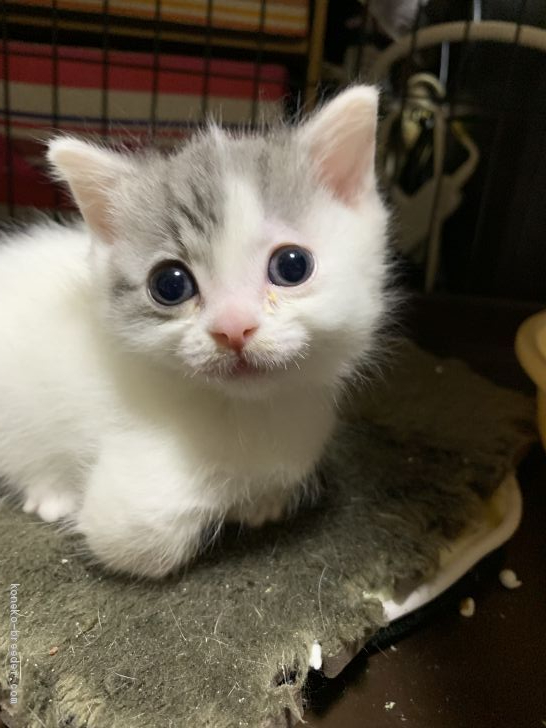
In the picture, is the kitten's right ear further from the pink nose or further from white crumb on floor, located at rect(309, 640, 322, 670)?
white crumb on floor, located at rect(309, 640, 322, 670)

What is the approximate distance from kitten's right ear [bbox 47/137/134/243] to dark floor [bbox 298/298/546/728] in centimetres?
60

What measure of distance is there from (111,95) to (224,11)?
0.88ft

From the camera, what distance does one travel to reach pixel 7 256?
0.97 metres

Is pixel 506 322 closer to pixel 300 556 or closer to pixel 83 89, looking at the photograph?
pixel 300 556

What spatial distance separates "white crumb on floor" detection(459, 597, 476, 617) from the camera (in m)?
0.94

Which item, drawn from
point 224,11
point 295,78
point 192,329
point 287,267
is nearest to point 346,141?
point 287,267

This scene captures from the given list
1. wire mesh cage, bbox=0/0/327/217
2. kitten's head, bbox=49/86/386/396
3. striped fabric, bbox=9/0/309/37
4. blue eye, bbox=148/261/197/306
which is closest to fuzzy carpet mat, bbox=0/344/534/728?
kitten's head, bbox=49/86/386/396

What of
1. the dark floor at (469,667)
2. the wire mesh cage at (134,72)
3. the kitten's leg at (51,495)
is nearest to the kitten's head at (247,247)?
the kitten's leg at (51,495)

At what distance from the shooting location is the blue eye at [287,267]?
691 millimetres

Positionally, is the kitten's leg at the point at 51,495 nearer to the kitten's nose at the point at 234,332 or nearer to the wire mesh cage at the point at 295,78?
the kitten's nose at the point at 234,332

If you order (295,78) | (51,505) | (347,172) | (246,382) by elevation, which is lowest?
(51,505)

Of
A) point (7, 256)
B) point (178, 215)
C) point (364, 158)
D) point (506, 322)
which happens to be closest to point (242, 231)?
point (178, 215)

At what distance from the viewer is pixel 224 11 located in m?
1.28

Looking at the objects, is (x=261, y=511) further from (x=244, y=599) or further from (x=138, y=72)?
(x=138, y=72)
